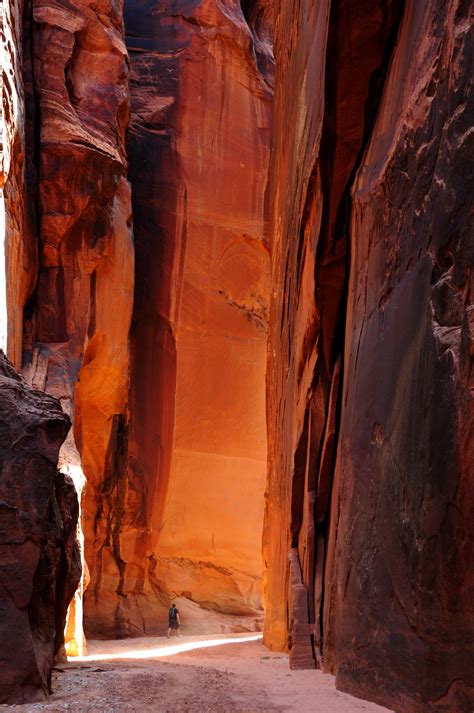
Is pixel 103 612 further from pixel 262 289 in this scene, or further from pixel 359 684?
pixel 359 684

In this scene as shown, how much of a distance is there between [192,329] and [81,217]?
4.84 m

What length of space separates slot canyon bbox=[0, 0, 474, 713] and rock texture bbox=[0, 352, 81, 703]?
2 cm

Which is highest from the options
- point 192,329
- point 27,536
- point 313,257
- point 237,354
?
point 192,329

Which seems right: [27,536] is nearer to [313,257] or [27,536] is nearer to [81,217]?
[313,257]

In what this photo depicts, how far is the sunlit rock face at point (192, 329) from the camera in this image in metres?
19.6

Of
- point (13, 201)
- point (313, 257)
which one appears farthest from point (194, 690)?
point (13, 201)

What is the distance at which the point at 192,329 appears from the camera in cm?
2061

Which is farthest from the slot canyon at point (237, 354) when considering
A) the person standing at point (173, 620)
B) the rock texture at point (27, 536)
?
the person standing at point (173, 620)

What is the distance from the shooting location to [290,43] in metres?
13.2

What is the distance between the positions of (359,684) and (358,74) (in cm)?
512

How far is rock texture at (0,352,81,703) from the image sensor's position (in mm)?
5809

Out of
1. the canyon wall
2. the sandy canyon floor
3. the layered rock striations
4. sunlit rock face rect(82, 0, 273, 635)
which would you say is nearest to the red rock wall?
the canyon wall

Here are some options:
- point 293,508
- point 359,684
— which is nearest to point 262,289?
point 293,508

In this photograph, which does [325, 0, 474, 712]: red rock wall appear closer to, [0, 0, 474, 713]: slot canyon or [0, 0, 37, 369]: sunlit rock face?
[0, 0, 474, 713]: slot canyon
